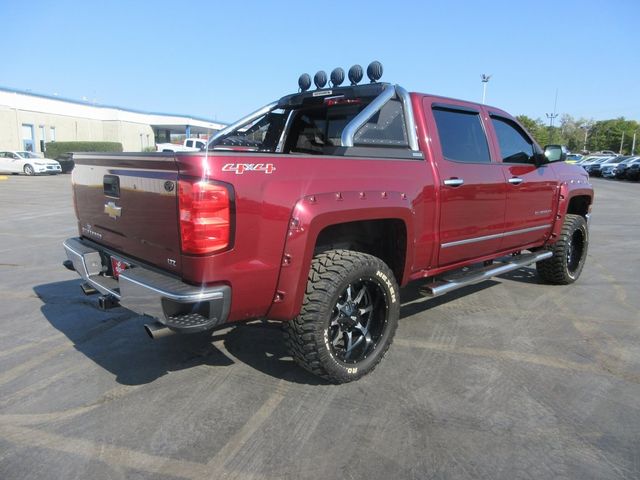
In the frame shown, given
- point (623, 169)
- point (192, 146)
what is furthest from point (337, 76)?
point (623, 169)

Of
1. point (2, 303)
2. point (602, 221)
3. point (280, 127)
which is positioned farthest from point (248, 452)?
point (602, 221)

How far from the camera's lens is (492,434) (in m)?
2.85

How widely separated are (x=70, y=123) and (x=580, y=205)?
145ft

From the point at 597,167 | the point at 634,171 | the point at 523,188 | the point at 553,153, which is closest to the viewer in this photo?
the point at 523,188

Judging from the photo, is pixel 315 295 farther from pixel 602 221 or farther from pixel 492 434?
pixel 602 221

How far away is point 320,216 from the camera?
3.04 meters

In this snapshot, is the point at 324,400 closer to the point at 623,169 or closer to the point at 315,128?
the point at 315,128

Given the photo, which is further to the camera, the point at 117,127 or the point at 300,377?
the point at 117,127

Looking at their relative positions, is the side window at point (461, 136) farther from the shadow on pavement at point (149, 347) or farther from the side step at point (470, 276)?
the shadow on pavement at point (149, 347)

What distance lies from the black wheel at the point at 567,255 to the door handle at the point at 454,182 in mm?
2375

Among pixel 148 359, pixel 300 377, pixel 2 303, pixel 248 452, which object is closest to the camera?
pixel 248 452

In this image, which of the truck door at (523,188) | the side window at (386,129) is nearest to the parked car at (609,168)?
the truck door at (523,188)

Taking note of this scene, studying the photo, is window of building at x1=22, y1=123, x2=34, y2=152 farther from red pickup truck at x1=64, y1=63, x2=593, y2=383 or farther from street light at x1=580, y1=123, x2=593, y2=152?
street light at x1=580, y1=123, x2=593, y2=152

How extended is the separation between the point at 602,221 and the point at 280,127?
10.3m
